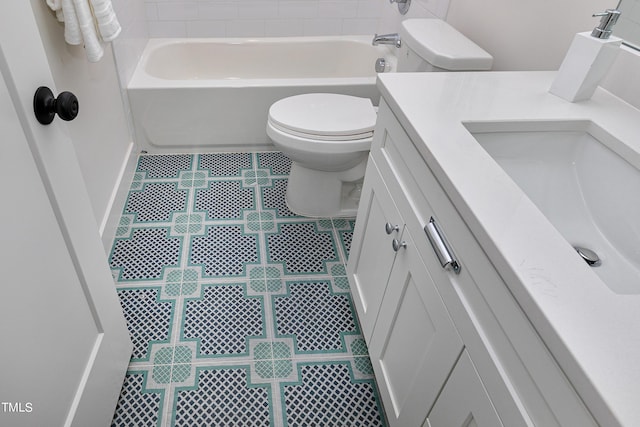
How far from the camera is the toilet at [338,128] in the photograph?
1.44 m

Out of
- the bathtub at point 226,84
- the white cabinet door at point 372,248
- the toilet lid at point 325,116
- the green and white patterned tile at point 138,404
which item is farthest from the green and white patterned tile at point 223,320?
the bathtub at point 226,84

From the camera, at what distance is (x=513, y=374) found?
1.94 ft

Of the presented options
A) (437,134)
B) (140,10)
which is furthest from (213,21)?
(437,134)

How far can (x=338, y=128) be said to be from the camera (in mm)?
1618

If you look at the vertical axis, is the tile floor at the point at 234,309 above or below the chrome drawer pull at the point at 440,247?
below

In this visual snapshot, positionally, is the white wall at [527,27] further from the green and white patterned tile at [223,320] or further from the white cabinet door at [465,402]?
the green and white patterned tile at [223,320]

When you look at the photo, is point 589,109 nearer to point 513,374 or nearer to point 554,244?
point 554,244

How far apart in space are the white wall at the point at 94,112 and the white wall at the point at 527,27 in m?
1.40

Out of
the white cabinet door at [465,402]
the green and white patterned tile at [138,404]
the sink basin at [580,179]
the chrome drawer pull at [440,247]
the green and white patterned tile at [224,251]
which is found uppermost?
the sink basin at [580,179]

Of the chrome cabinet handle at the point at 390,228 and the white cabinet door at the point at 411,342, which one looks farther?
the chrome cabinet handle at the point at 390,228

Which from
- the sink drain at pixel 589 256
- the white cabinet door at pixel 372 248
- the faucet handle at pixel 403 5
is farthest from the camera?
the faucet handle at pixel 403 5

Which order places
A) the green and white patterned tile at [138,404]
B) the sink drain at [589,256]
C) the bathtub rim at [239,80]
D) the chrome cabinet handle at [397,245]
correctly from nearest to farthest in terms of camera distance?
the sink drain at [589,256] < the chrome cabinet handle at [397,245] < the green and white patterned tile at [138,404] < the bathtub rim at [239,80]

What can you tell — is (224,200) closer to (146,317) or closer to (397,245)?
(146,317)

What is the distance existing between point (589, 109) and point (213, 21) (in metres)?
2.25
